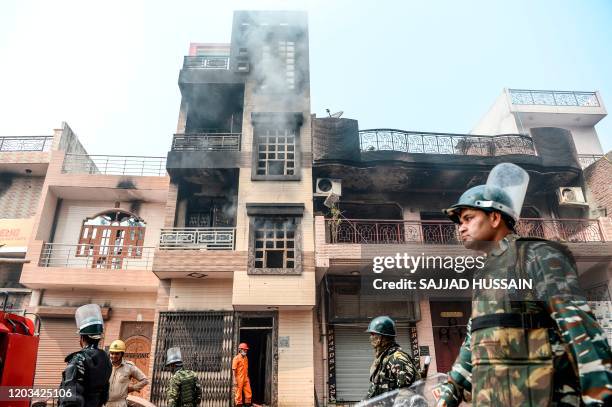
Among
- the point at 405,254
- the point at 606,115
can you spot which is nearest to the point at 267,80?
the point at 405,254

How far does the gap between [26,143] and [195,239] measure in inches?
334

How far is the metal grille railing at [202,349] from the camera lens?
10797 mm

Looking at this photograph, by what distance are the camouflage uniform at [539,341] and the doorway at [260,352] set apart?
1016 cm

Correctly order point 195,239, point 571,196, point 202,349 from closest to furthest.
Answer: point 202,349 → point 195,239 → point 571,196

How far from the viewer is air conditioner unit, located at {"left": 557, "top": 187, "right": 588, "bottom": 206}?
13891 mm

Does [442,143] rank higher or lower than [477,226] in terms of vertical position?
higher

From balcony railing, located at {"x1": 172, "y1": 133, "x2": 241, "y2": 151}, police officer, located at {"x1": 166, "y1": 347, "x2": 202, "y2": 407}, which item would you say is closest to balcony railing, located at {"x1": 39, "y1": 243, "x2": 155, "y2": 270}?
balcony railing, located at {"x1": 172, "y1": 133, "x2": 241, "y2": 151}

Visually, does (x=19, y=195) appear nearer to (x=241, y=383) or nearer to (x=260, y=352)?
(x=260, y=352)

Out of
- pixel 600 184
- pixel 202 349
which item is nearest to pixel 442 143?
pixel 600 184

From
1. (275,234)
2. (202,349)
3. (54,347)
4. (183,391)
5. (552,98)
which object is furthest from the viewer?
(552,98)

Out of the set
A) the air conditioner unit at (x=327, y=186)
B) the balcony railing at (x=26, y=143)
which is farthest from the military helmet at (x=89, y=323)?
the balcony railing at (x=26, y=143)

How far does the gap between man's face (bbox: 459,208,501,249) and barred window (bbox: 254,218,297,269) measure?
32.6ft

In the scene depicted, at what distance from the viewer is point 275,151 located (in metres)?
13.7

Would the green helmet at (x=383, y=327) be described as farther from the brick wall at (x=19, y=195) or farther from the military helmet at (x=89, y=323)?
the brick wall at (x=19, y=195)
